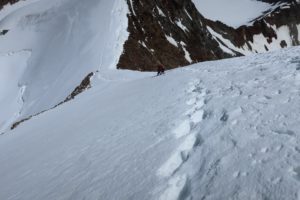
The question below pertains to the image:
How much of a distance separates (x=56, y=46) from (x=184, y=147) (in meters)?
38.0

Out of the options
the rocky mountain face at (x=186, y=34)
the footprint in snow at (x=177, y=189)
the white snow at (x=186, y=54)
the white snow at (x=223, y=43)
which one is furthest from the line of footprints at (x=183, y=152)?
the white snow at (x=223, y=43)

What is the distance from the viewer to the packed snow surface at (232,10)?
96562mm

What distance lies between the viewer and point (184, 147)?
7840 millimetres

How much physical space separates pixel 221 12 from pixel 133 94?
291ft

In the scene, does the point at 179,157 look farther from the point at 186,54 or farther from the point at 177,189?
the point at 186,54

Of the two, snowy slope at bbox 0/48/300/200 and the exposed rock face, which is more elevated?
the exposed rock face

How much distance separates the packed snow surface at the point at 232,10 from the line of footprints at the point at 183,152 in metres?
86.7

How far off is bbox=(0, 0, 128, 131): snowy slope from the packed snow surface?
51.8m

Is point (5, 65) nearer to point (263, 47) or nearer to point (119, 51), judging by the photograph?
point (119, 51)

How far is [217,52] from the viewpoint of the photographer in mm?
63906

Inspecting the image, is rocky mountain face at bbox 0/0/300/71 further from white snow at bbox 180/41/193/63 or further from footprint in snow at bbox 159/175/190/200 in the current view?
footprint in snow at bbox 159/175/190/200

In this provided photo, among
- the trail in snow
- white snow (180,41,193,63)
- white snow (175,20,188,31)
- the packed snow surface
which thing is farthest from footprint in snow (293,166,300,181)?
the packed snow surface

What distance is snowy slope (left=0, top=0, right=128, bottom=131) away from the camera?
1332 inches

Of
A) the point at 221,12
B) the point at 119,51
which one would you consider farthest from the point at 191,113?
the point at 221,12
